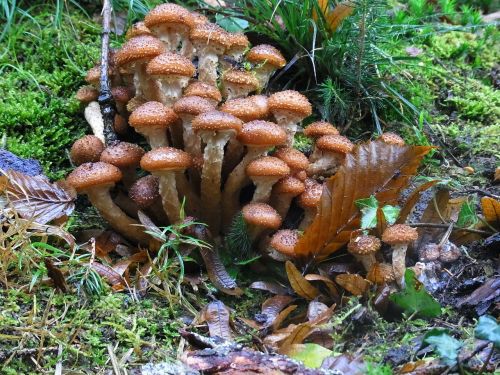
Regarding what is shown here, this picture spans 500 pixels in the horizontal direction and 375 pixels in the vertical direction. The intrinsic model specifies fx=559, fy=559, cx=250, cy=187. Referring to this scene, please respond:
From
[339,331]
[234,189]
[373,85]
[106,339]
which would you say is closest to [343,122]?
[373,85]

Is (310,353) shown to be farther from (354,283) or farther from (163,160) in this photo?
(163,160)

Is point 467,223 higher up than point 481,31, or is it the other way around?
point 481,31

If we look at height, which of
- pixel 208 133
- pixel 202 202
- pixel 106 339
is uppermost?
pixel 208 133

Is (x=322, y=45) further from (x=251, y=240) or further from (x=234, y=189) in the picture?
(x=251, y=240)

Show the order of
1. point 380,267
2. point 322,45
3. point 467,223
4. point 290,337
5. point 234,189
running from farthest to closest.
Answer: point 322,45, point 234,189, point 467,223, point 380,267, point 290,337

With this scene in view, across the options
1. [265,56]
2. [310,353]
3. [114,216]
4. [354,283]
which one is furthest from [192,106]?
[310,353]
